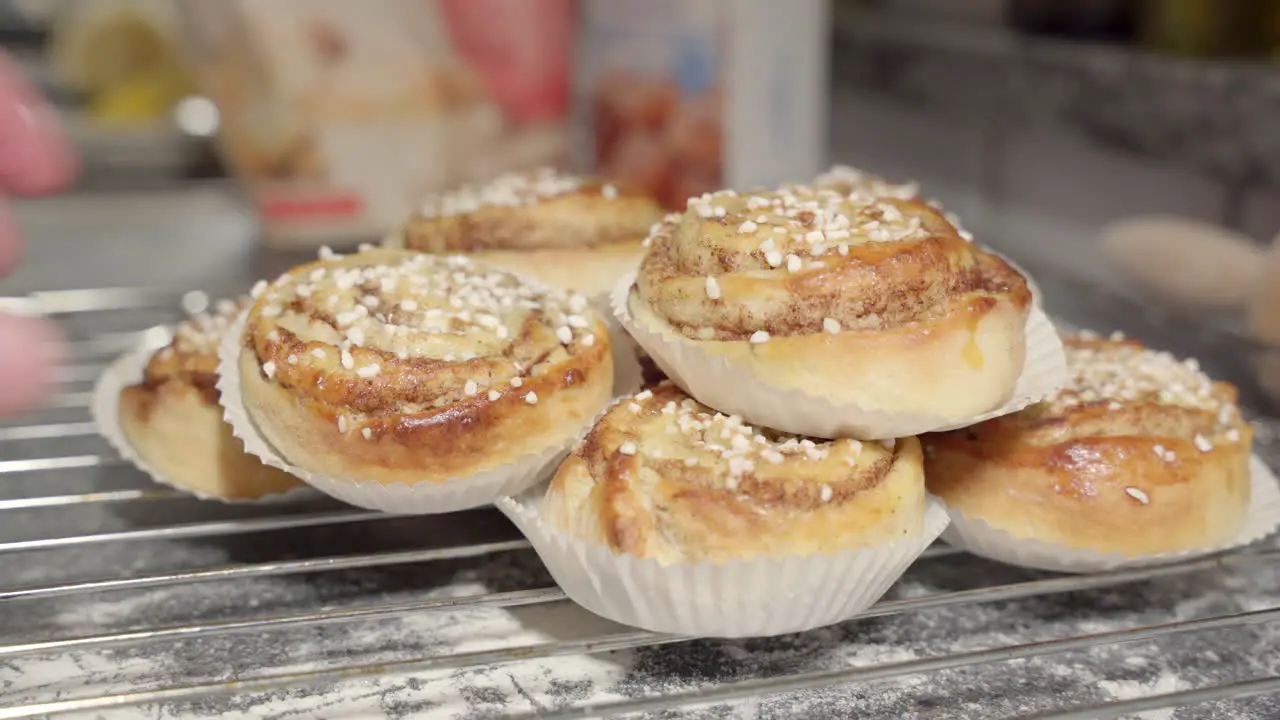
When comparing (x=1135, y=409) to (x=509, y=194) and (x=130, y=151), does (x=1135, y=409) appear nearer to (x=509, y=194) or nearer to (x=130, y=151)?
(x=509, y=194)

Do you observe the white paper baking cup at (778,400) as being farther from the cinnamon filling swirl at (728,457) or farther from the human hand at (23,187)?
the human hand at (23,187)

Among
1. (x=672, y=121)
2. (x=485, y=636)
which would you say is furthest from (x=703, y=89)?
(x=485, y=636)

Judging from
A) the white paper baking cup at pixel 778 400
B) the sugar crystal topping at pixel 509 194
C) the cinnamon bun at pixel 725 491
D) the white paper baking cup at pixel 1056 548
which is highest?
the sugar crystal topping at pixel 509 194

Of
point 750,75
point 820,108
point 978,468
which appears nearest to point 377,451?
point 978,468

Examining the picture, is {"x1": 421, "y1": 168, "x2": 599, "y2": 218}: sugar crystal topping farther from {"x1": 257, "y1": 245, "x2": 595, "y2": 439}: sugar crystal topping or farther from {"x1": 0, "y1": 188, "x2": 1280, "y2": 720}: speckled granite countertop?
{"x1": 0, "y1": 188, "x2": 1280, "y2": 720}: speckled granite countertop

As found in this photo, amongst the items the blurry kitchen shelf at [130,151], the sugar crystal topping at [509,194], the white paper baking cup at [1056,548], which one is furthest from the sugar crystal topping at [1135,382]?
the blurry kitchen shelf at [130,151]

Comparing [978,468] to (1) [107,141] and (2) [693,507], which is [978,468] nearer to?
(2) [693,507]
